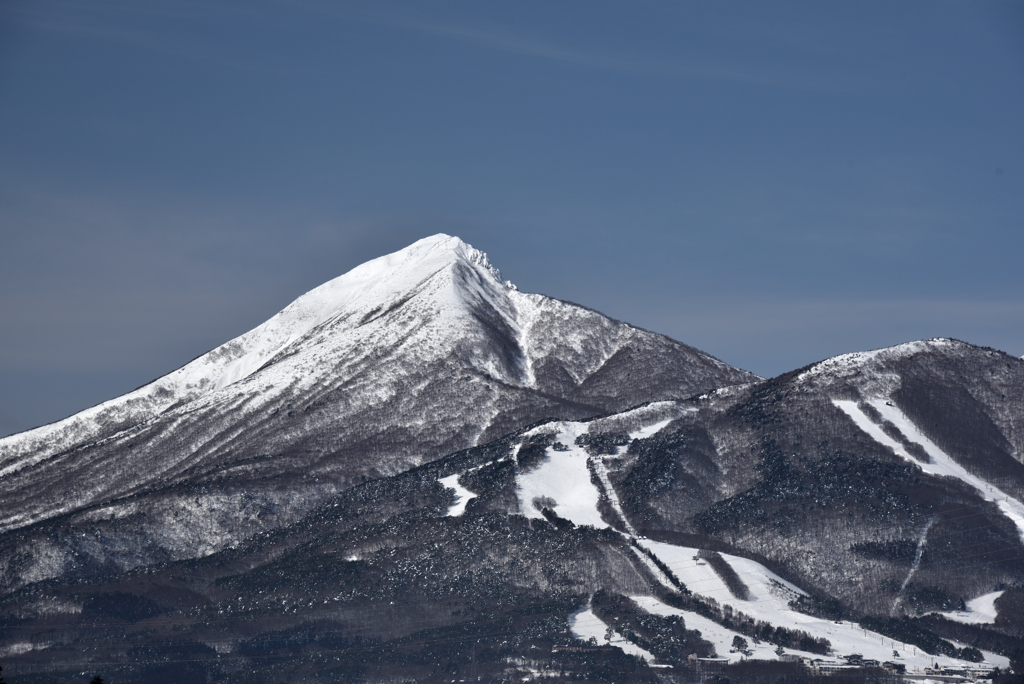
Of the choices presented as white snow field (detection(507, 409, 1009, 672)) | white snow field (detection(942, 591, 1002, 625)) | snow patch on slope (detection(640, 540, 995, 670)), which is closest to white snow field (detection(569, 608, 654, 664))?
white snow field (detection(507, 409, 1009, 672))

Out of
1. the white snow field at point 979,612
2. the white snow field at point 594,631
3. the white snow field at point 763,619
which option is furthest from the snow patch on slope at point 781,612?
the white snow field at point 979,612

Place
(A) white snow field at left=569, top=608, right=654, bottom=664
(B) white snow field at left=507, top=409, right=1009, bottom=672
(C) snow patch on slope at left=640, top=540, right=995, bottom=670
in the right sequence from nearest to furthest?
(B) white snow field at left=507, top=409, right=1009, bottom=672, (C) snow patch on slope at left=640, top=540, right=995, bottom=670, (A) white snow field at left=569, top=608, right=654, bottom=664

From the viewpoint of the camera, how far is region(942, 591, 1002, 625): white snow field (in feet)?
616

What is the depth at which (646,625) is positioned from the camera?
184 metres

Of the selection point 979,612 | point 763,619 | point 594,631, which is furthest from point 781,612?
point 979,612

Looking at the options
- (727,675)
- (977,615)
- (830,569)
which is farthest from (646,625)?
(977,615)

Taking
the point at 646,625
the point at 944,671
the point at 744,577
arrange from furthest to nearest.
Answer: the point at 744,577 → the point at 646,625 → the point at 944,671

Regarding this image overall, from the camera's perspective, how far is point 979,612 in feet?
627

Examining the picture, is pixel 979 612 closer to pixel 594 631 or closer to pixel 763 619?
pixel 763 619

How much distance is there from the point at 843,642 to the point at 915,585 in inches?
841

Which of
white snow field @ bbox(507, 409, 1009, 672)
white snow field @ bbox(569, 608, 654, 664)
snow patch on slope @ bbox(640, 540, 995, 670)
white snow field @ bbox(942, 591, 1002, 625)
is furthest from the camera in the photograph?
white snow field @ bbox(942, 591, 1002, 625)

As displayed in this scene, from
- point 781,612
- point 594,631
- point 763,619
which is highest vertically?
point 781,612

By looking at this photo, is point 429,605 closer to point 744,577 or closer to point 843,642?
point 744,577

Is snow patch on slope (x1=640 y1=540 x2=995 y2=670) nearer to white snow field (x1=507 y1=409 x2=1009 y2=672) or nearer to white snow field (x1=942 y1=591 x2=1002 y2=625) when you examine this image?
white snow field (x1=507 y1=409 x2=1009 y2=672)
